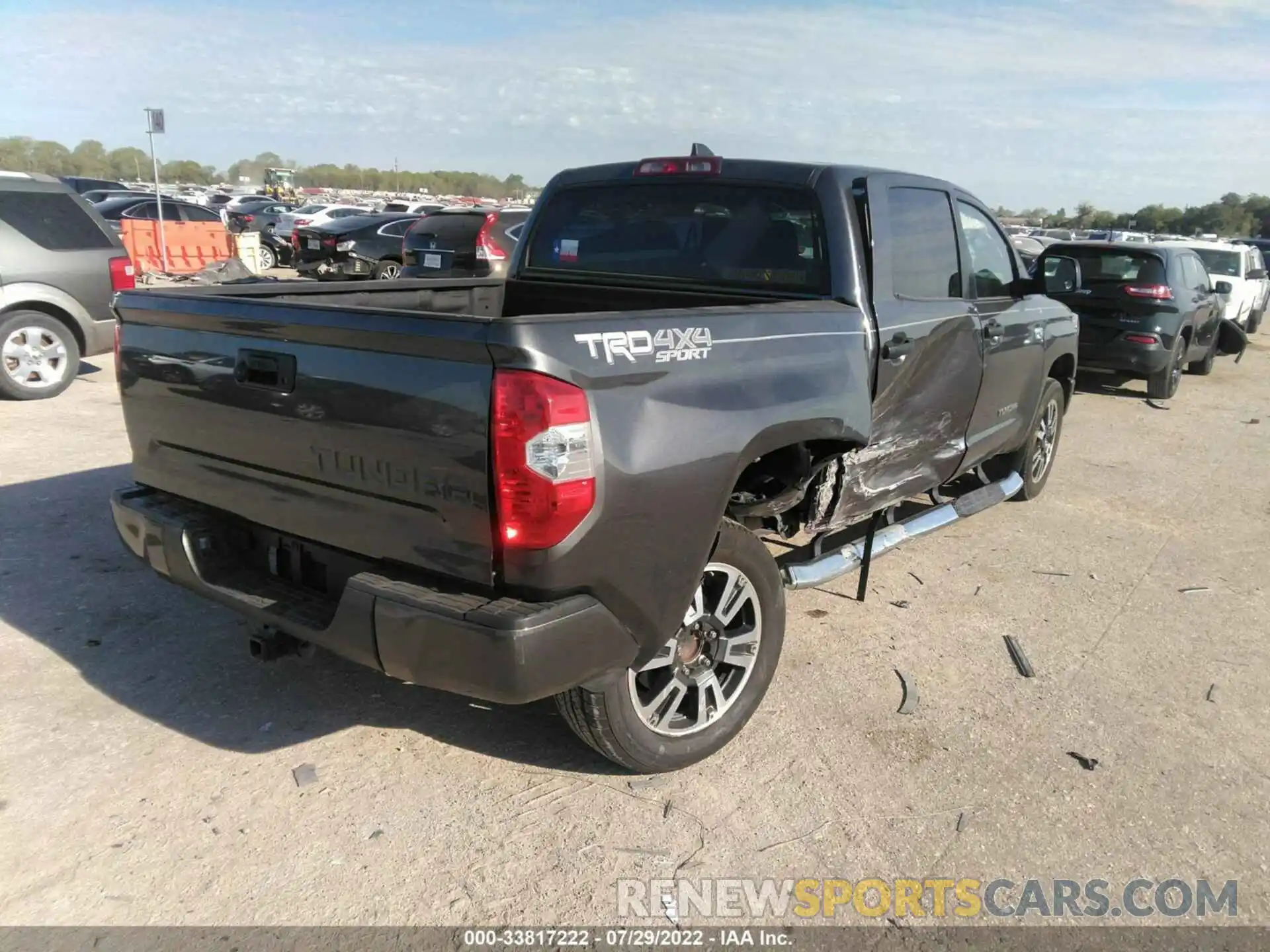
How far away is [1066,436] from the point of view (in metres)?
9.17

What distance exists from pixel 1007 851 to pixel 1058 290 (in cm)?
340

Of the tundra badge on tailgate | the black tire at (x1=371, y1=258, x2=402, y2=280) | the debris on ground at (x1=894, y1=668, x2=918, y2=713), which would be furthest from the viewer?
the black tire at (x1=371, y1=258, x2=402, y2=280)

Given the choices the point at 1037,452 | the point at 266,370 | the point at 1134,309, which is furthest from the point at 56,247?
the point at 1134,309

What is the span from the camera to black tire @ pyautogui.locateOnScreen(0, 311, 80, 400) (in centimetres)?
816

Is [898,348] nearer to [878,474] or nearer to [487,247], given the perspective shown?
[878,474]

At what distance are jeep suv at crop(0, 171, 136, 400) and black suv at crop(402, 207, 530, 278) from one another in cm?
432

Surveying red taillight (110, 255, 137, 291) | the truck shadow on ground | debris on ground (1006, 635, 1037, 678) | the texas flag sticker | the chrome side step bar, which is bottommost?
debris on ground (1006, 635, 1037, 678)

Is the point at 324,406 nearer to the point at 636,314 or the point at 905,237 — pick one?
the point at 636,314

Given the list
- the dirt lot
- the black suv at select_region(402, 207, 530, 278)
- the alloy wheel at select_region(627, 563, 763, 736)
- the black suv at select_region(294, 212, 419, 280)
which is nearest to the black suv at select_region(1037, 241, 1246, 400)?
the dirt lot

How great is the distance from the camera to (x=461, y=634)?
2477 millimetres

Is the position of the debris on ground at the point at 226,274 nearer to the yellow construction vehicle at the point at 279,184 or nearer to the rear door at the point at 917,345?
the rear door at the point at 917,345

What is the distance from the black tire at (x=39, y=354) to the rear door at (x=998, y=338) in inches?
301

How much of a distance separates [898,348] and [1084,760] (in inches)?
68.4

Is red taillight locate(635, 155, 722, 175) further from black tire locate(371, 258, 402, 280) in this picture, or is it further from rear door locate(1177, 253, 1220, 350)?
black tire locate(371, 258, 402, 280)
